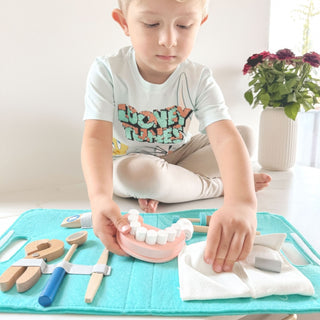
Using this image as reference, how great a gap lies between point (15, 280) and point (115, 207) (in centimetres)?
18

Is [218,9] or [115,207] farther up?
[218,9]

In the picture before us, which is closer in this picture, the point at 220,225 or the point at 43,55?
the point at 220,225

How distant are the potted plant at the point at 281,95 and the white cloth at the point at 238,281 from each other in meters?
0.80

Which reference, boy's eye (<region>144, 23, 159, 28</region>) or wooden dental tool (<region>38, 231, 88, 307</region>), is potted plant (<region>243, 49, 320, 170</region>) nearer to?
boy's eye (<region>144, 23, 159, 28</region>)

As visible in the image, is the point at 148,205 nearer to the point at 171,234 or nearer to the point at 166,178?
the point at 166,178

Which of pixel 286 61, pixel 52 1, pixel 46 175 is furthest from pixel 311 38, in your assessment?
pixel 46 175

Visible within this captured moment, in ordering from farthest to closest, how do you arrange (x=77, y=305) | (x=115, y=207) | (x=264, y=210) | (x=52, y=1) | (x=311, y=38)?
(x=311, y=38)
(x=52, y=1)
(x=264, y=210)
(x=115, y=207)
(x=77, y=305)

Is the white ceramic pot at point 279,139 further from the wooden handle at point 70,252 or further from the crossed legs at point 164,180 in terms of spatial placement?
the wooden handle at point 70,252

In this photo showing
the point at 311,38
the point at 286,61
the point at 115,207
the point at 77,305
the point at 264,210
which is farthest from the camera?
the point at 311,38

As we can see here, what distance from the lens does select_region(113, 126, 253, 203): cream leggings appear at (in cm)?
81

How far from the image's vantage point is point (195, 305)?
421mm

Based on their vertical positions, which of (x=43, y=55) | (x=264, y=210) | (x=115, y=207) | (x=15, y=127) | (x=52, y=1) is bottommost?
(x=264, y=210)

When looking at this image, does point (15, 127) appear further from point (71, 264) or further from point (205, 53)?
point (205, 53)

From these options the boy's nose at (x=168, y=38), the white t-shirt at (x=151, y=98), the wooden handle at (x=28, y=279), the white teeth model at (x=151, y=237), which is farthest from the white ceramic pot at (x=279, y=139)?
the wooden handle at (x=28, y=279)
